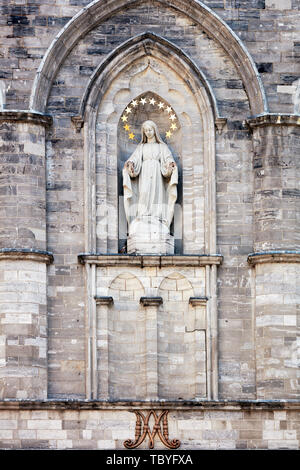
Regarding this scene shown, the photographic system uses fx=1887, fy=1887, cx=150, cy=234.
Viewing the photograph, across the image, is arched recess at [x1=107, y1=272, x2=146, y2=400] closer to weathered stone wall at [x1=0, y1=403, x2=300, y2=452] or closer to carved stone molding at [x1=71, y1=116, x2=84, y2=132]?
weathered stone wall at [x1=0, y1=403, x2=300, y2=452]

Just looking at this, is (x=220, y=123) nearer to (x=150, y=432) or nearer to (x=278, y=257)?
(x=278, y=257)

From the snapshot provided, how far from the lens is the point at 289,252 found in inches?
1128

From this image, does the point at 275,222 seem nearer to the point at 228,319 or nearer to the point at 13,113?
the point at 228,319

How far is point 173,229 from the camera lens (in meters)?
29.4

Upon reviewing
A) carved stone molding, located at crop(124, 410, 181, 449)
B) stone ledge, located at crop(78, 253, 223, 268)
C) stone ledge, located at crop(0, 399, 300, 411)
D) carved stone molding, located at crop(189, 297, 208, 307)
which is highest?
stone ledge, located at crop(78, 253, 223, 268)

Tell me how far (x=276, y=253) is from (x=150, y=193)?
2.24 metres

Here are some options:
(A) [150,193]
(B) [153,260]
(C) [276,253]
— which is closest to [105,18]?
(A) [150,193]

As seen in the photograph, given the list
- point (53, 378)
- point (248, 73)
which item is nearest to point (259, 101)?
point (248, 73)

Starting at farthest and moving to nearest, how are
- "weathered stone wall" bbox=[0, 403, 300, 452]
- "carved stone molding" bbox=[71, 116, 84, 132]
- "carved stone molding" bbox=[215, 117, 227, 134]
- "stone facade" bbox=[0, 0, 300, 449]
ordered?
"carved stone molding" bbox=[215, 117, 227, 134], "carved stone molding" bbox=[71, 116, 84, 132], "stone facade" bbox=[0, 0, 300, 449], "weathered stone wall" bbox=[0, 403, 300, 452]

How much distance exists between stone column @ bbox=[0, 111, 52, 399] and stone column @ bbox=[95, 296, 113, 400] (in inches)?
32.2

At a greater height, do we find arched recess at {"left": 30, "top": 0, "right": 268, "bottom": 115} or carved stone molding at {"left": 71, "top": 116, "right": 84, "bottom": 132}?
arched recess at {"left": 30, "top": 0, "right": 268, "bottom": 115}

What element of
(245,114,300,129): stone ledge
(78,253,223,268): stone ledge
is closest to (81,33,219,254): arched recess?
(78,253,223,268): stone ledge

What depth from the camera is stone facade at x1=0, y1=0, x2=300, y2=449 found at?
92.1 ft

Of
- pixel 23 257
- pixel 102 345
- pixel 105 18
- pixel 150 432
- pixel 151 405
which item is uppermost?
pixel 105 18
